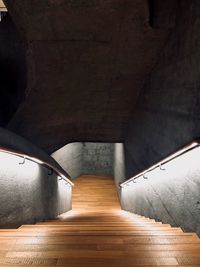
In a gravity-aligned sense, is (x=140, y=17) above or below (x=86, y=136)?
above

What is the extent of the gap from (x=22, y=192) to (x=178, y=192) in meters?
2.12

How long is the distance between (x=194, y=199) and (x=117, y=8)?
3372 millimetres

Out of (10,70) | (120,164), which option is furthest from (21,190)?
(120,164)

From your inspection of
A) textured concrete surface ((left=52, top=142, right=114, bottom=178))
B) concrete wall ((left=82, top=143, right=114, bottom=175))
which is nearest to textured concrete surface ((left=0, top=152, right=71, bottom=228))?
textured concrete surface ((left=52, top=142, right=114, bottom=178))

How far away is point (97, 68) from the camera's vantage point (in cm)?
641

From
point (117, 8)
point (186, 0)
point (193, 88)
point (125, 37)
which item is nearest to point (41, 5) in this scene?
point (117, 8)

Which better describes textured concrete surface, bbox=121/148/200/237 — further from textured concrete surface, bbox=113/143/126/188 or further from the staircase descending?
textured concrete surface, bbox=113/143/126/188

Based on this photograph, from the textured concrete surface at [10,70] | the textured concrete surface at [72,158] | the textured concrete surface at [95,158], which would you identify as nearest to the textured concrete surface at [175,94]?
the textured concrete surface at [10,70]

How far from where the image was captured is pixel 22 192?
3.96 meters

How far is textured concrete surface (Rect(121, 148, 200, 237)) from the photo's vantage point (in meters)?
3.06

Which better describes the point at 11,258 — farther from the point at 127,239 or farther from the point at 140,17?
the point at 140,17

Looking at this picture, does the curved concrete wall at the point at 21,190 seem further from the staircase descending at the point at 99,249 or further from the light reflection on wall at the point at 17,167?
the staircase descending at the point at 99,249

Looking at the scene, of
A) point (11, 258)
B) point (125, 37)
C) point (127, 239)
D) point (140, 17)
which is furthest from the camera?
point (125, 37)

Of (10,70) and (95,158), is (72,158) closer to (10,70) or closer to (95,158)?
(95,158)
